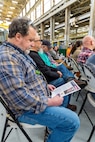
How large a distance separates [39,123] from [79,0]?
29.5 ft

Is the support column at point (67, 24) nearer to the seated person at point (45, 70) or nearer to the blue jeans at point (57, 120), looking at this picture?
the seated person at point (45, 70)

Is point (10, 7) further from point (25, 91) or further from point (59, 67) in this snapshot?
point (25, 91)

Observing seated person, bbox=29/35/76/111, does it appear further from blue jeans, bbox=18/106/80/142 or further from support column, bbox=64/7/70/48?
support column, bbox=64/7/70/48

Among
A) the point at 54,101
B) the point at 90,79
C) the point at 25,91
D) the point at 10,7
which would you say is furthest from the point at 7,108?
the point at 10,7

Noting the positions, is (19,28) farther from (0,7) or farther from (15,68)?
(0,7)

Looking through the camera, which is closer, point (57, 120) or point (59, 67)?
point (57, 120)

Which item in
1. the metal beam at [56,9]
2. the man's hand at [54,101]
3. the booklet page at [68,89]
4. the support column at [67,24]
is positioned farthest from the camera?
the support column at [67,24]

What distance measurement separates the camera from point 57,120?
4.05ft

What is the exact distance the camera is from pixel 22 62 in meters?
1.24

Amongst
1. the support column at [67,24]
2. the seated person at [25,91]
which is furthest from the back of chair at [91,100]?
the support column at [67,24]

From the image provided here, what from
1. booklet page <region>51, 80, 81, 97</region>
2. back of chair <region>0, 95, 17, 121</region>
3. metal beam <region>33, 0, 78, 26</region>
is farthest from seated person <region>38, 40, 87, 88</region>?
metal beam <region>33, 0, 78, 26</region>

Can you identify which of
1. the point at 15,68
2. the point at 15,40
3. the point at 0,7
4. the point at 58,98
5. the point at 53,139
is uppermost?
the point at 0,7

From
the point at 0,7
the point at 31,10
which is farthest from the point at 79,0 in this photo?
the point at 0,7

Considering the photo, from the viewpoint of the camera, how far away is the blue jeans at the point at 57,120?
48.7 inches
